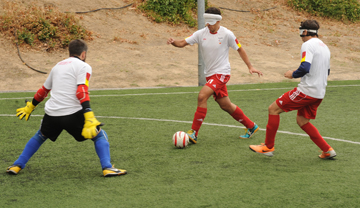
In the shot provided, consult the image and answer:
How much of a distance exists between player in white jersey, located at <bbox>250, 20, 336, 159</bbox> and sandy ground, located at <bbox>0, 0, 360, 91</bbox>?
10811mm

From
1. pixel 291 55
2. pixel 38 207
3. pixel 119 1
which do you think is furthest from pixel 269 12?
pixel 38 207

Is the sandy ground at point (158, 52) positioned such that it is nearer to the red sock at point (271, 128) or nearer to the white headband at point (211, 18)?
the white headband at point (211, 18)

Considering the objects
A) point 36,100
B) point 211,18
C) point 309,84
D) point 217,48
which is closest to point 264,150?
point 309,84

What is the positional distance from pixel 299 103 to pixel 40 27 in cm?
1540

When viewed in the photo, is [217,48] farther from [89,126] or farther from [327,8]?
[327,8]

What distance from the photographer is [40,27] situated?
18719mm

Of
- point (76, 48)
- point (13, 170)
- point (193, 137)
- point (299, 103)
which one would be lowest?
point (193, 137)

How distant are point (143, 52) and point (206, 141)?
13.4m

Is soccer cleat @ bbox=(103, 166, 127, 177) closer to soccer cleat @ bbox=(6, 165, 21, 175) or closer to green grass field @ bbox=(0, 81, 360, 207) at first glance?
green grass field @ bbox=(0, 81, 360, 207)

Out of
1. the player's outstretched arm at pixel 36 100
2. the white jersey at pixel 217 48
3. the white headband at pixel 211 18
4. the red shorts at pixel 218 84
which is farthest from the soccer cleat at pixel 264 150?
the player's outstretched arm at pixel 36 100

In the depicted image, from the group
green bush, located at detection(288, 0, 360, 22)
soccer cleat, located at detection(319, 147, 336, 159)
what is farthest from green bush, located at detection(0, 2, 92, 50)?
green bush, located at detection(288, 0, 360, 22)

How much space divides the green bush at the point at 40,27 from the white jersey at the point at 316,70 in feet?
48.4

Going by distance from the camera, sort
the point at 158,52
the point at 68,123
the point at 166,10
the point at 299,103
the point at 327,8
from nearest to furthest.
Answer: the point at 68,123
the point at 299,103
the point at 158,52
the point at 166,10
the point at 327,8

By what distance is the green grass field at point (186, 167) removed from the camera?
4.34 metres
